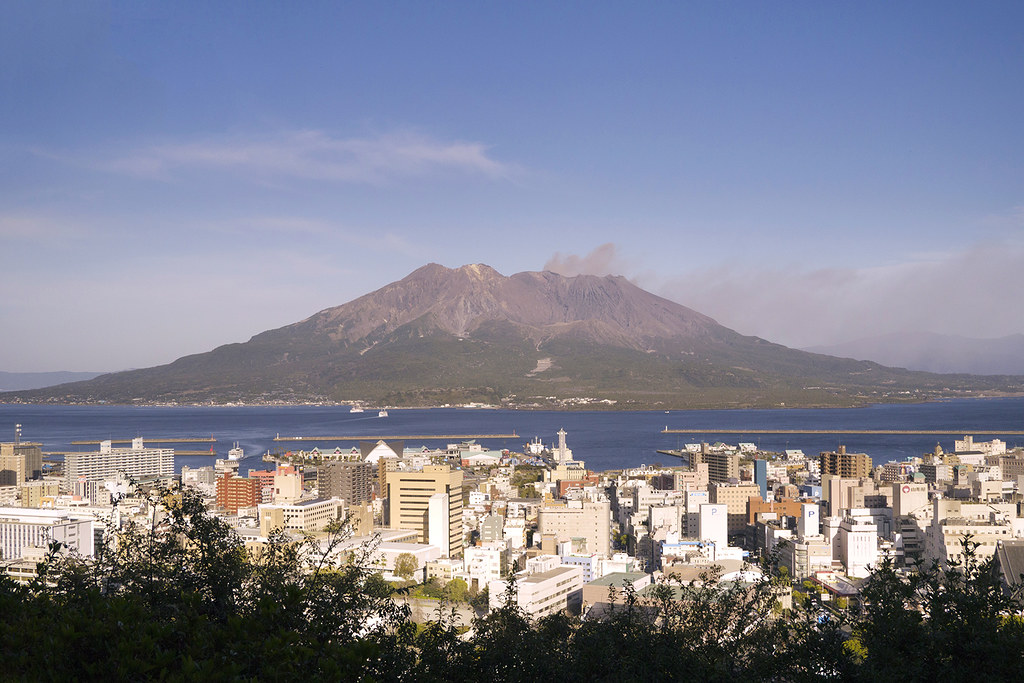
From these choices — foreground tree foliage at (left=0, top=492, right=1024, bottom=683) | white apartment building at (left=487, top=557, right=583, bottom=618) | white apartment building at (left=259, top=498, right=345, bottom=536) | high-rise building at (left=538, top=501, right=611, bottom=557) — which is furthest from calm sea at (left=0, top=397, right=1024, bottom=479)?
foreground tree foliage at (left=0, top=492, right=1024, bottom=683)

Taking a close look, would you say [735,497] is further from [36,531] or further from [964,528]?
[36,531]

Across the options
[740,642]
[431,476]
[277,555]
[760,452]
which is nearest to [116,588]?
[277,555]

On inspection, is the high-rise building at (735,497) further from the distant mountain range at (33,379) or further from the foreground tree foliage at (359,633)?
the distant mountain range at (33,379)

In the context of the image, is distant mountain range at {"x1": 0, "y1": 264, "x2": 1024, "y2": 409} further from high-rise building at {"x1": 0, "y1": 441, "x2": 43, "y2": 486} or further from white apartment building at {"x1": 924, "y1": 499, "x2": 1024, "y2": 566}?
white apartment building at {"x1": 924, "y1": 499, "x2": 1024, "y2": 566}

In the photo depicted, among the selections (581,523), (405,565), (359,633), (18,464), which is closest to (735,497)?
(581,523)

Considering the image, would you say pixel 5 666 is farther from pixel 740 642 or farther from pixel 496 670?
pixel 740 642

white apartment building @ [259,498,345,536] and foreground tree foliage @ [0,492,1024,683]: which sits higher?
foreground tree foliage @ [0,492,1024,683]

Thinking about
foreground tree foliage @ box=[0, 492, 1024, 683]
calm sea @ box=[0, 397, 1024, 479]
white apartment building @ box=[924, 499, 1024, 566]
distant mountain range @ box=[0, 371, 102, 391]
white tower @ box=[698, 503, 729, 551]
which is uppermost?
distant mountain range @ box=[0, 371, 102, 391]

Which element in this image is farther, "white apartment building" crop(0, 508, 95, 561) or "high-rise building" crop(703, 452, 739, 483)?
"high-rise building" crop(703, 452, 739, 483)
